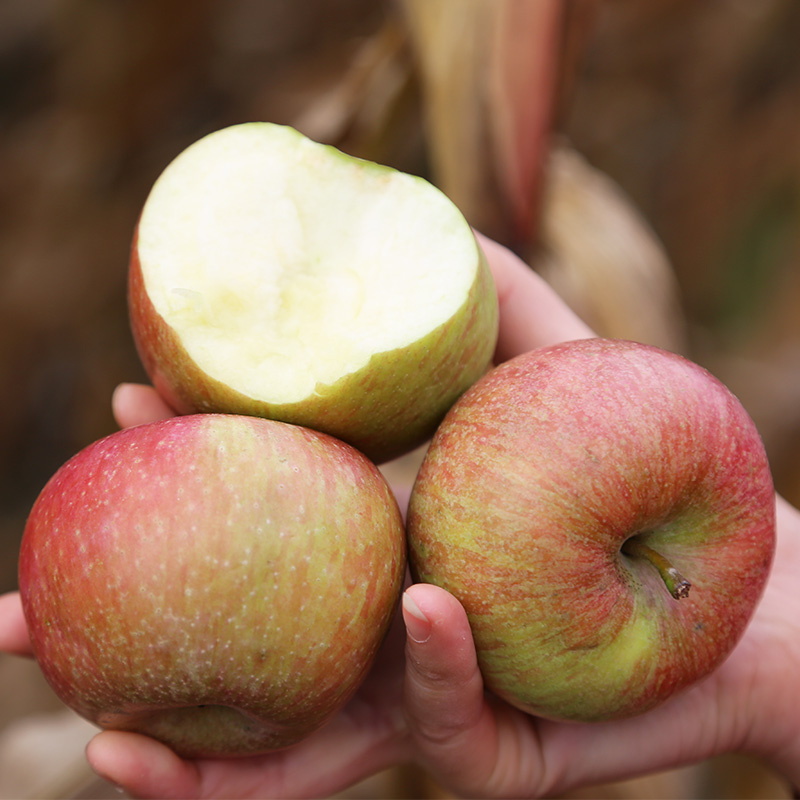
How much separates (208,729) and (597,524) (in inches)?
17.4

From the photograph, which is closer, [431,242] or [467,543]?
[467,543]

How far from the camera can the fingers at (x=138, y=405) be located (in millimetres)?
1074

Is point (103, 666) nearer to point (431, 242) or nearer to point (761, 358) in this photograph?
point (431, 242)

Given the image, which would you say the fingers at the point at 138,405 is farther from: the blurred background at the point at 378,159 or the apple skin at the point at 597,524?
the blurred background at the point at 378,159

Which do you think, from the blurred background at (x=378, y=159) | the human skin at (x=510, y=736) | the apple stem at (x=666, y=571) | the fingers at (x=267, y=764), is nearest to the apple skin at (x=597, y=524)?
the apple stem at (x=666, y=571)

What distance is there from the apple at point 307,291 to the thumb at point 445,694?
0.22 m

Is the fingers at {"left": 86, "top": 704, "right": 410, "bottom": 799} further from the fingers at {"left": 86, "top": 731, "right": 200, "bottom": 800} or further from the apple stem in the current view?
the apple stem

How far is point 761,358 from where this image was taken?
250cm

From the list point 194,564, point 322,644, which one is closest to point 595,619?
point 322,644

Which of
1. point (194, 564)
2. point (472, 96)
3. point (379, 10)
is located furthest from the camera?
point (379, 10)

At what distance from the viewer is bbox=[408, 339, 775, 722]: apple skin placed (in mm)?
738

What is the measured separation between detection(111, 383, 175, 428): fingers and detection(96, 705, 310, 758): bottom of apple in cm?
39

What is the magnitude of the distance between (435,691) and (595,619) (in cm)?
18

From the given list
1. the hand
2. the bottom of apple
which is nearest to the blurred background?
the hand
